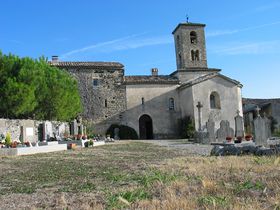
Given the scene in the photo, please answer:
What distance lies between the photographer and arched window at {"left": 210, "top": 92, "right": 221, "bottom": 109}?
43875 mm

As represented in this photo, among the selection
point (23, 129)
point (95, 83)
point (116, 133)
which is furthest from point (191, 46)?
point (23, 129)

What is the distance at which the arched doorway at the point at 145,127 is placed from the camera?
45281 mm

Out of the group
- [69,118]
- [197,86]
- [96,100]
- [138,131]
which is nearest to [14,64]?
[69,118]

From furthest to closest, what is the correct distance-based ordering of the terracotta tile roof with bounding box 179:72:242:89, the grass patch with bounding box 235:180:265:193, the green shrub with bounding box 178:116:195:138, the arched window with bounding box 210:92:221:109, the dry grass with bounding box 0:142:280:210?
1. the arched window with bounding box 210:92:221:109
2. the terracotta tile roof with bounding box 179:72:242:89
3. the green shrub with bounding box 178:116:195:138
4. the grass patch with bounding box 235:180:265:193
5. the dry grass with bounding box 0:142:280:210

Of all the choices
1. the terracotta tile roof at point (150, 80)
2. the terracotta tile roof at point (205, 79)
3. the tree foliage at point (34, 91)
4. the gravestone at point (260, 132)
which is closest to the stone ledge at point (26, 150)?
the tree foliage at point (34, 91)

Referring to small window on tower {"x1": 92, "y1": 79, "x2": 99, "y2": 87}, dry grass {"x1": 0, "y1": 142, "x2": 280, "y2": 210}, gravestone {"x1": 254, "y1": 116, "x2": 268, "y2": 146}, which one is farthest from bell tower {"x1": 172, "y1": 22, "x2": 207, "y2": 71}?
dry grass {"x1": 0, "y1": 142, "x2": 280, "y2": 210}

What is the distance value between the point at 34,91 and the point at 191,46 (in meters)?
22.6

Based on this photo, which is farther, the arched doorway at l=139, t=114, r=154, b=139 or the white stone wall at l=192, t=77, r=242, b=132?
the arched doorway at l=139, t=114, r=154, b=139

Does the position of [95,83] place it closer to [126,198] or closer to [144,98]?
[144,98]

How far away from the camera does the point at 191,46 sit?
47.6 metres

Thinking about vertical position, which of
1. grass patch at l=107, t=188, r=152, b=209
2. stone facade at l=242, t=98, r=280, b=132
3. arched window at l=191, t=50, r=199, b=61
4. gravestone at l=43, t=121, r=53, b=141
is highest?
arched window at l=191, t=50, r=199, b=61

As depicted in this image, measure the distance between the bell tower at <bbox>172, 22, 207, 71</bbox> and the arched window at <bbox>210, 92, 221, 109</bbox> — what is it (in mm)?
4645

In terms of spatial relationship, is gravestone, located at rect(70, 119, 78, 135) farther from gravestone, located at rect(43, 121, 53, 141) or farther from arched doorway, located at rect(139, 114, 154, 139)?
arched doorway, located at rect(139, 114, 154, 139)

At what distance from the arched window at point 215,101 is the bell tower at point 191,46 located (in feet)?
15.2
